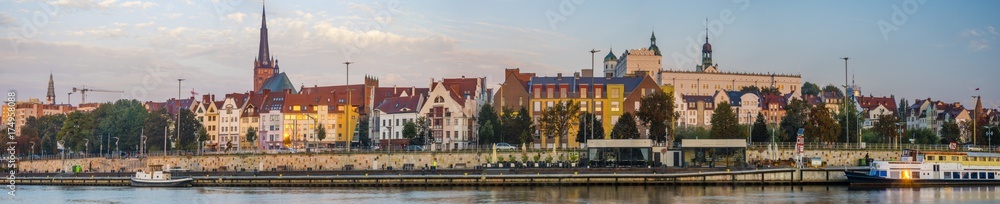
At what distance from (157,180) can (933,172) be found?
60.6m

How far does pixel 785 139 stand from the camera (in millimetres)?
129875

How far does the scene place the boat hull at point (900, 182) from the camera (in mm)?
86688

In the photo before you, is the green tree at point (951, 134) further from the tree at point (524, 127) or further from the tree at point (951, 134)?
the tree at point (524, 127)

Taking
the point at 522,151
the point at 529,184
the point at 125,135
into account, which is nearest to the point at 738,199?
the point at 529,184

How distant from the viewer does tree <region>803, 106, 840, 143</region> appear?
116 meters

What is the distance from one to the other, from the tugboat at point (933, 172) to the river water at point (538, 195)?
1.82m

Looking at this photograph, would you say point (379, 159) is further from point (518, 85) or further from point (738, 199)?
point (738, 199)

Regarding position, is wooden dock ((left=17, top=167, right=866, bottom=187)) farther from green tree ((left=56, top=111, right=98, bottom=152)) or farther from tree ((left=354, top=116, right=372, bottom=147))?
green tree ((left=56, top=111, right=98, bottom=152))

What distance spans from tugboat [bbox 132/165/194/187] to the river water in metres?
6.27

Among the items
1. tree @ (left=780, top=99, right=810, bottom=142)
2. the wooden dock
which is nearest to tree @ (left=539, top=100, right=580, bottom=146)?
tree @ (left=780, top=99, right=810, bottom=142)

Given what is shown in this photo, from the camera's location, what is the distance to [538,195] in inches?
3164

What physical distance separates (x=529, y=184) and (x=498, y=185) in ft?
8.03

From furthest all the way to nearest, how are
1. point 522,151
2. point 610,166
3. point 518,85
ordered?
1. point 518,85
2. point 522,151
3. point 610,166

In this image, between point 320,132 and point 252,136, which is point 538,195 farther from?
point 252,136
